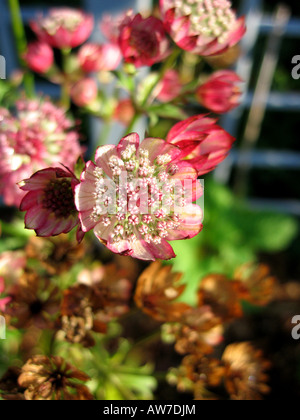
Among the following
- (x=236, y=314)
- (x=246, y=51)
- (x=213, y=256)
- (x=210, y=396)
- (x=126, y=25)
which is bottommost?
(x=210, y=396)

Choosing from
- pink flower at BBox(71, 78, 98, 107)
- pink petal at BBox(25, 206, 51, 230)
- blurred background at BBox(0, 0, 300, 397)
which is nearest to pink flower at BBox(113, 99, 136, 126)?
pink flower at BBox(71, 78, 98, 107)

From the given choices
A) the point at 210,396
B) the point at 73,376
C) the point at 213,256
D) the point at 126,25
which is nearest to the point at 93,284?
the point at 73,376

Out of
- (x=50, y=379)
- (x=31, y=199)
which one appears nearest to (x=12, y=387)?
(x=50, y=379)

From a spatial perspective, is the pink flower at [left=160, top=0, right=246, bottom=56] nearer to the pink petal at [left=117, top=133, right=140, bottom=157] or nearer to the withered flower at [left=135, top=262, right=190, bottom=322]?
the pink petal at [left=117, top=133, right=140, bottom=157]

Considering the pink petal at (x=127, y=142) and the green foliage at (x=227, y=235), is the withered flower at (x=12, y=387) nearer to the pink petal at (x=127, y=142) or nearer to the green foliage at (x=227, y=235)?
the pink petal at (x=127, y=142)

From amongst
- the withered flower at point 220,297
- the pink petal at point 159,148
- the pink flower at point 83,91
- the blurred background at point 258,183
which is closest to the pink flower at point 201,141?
the pink petal at point 159,148

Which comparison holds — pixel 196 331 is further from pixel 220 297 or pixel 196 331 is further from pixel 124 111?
pixel 124 111
